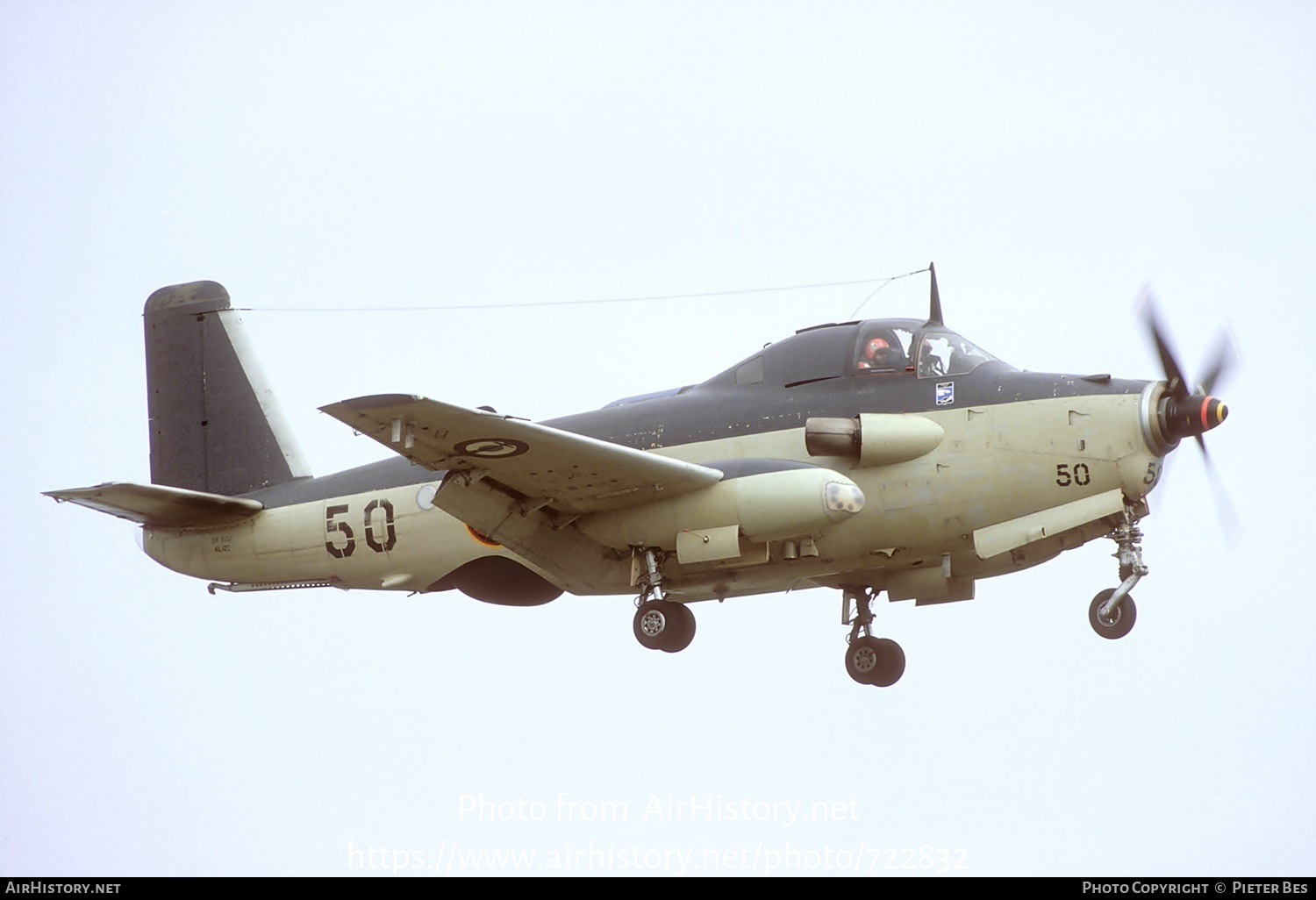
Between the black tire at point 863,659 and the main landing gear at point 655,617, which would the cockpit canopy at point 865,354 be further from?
the black tire at point 863,659

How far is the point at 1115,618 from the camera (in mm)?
21375

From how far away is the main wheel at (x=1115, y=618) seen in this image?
21.4 meters

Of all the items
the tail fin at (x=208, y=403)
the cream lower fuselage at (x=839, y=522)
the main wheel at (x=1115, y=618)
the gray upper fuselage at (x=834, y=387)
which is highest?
the tail fin at (x=208, y=403)

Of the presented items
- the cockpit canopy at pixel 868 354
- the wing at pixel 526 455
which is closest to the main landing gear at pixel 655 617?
the wing at pixel 526 455

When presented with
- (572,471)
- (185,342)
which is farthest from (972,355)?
(185,342)

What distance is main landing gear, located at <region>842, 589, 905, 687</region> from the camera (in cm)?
2466

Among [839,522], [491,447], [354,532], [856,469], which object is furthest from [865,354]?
[354,532]

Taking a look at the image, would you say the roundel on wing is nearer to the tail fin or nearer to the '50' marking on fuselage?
the '50' marking on fuselage

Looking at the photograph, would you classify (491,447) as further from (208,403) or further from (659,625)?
(208,403)

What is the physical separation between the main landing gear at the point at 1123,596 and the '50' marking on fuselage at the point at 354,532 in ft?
31.4

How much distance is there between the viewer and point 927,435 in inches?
870

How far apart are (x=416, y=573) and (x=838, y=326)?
6797mm

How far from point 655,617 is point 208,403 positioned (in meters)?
8.81
